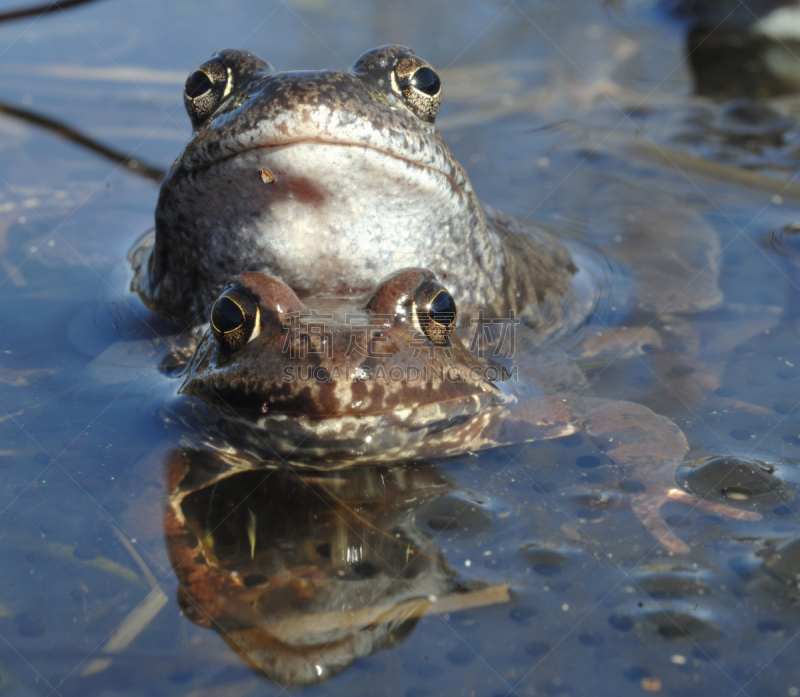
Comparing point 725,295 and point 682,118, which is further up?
point 682,118

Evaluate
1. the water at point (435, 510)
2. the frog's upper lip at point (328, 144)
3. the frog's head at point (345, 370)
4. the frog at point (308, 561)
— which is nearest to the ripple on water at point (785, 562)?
the water at point (435, 510)

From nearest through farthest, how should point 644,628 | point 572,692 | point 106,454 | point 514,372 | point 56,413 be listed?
point 572,692, point 644,628, point 106,454, point 56,413, point 514,372

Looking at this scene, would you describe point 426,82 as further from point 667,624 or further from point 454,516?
point 667,624

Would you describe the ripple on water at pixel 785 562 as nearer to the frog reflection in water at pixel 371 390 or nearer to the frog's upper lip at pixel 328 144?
the frog reflection in water at pixel 371 390

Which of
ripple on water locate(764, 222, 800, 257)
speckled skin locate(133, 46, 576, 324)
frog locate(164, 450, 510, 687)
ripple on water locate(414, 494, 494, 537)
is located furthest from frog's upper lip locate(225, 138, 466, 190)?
ripple on water locate(764, 222, 800, 257)

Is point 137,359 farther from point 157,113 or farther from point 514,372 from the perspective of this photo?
point 157,113

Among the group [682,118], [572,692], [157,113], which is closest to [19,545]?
[572,692]
